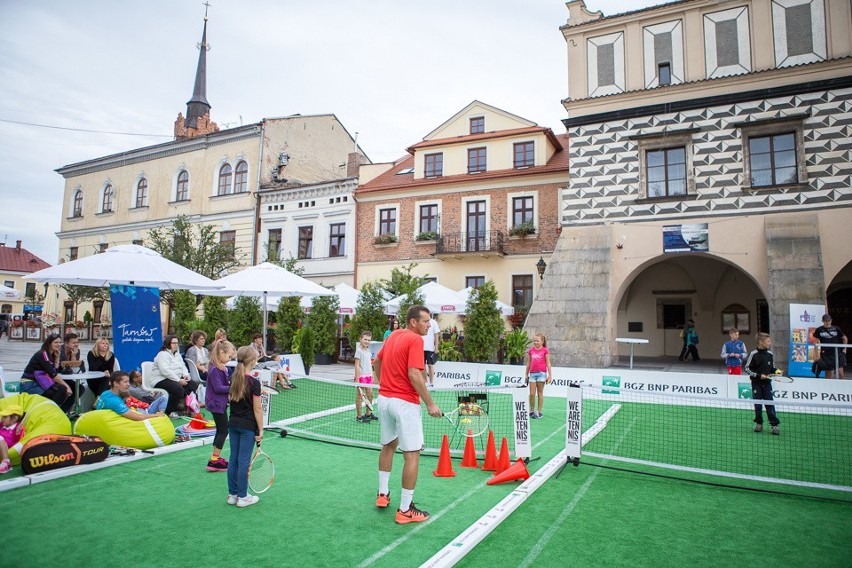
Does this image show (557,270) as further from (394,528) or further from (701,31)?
(394,528)

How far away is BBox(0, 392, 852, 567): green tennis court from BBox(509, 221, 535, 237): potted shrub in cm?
1842

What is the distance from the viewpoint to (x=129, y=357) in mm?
11297

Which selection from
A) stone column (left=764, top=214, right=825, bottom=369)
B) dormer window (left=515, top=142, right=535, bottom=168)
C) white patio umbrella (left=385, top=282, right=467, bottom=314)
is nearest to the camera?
stone column (left=764, top=214, right=825, bottom=369)

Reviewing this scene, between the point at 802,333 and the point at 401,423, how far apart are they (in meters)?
15.1

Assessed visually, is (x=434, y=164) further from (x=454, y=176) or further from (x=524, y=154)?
(x=524, y=154)

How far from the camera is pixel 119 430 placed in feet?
24.2

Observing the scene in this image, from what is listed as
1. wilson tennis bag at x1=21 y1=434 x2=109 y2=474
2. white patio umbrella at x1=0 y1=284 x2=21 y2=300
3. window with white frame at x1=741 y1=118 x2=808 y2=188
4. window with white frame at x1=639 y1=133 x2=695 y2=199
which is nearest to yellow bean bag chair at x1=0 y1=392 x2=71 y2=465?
wilson tennis bag at x1=21 y1=434 x2=109 y2=474

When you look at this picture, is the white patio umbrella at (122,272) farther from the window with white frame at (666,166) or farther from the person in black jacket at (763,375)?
the window with white frame at (666,166)

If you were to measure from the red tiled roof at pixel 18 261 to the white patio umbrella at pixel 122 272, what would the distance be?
61.9m

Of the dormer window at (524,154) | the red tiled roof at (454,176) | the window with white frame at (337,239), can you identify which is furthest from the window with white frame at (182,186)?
the dormer window at (524,154)

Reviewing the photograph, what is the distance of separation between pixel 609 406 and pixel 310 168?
88.7 ft

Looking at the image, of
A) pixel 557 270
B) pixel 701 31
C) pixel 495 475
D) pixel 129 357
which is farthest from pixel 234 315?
pixel 701 31

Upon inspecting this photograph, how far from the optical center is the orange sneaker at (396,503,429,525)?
16.2ft

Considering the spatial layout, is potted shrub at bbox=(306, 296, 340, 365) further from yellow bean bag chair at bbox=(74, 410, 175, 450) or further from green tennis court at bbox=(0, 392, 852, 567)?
green tennis court at bbox=(0, 392, 852, 567)
